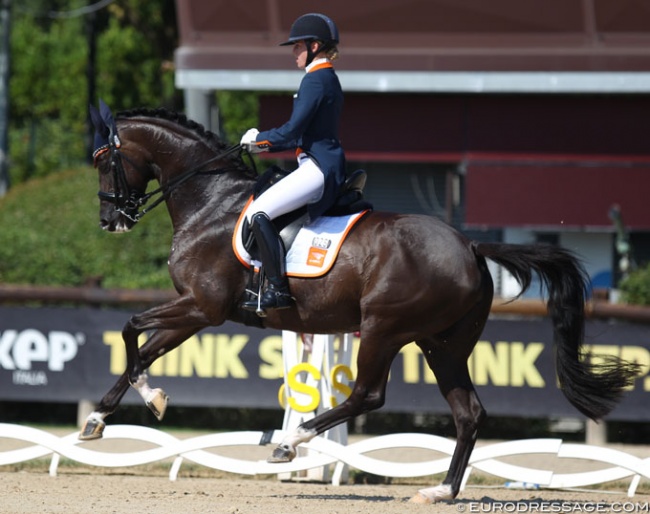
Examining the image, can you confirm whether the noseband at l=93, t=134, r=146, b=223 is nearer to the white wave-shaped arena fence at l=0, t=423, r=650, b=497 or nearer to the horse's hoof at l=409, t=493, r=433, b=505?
the white wave-shaped arena fence at l=0, t=423, r=650, b=497

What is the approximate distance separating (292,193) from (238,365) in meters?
4.10

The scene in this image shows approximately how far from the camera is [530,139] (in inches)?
563

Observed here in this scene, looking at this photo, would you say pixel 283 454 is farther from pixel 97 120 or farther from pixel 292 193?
pixel 97 120

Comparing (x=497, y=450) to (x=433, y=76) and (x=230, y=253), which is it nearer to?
(x=230, y=253)

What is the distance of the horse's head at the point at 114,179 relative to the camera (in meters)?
7.50

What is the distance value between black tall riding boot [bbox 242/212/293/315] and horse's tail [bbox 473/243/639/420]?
141 cm

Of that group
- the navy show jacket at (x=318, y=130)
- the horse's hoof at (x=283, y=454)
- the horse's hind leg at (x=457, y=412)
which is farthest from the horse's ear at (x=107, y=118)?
the horse's hind leg at (x=457, y=412)

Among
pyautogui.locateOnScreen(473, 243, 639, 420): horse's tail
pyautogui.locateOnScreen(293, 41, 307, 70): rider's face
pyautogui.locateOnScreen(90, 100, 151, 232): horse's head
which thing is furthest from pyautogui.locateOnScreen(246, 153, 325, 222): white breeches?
pyautogui.locateOnScreen(473, 243, 639, 420): horse's tail

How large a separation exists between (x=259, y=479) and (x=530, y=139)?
6.98 meters

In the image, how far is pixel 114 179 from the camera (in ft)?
24.7

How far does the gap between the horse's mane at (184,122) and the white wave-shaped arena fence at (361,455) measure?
194 centimetres

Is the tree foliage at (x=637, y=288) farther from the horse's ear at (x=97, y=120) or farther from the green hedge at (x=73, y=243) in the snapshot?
the horse's ear at (x=97, y=120)

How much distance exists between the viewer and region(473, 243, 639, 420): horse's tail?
24.0 feet

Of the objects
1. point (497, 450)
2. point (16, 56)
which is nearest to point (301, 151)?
point (497, 450)
